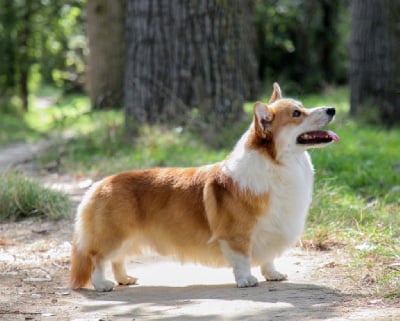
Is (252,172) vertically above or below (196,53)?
below

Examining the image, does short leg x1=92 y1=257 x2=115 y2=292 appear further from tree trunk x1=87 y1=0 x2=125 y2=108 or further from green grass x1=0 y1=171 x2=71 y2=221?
tree trunk x1=87 y1=0 x2=125 y2=108

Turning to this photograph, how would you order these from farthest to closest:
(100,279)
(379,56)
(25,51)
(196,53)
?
(25,51)
(379,56)
(196,53)
(100,279)

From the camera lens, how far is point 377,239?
20.1 feet

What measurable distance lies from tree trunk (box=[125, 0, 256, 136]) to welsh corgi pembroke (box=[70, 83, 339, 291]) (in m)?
4.44

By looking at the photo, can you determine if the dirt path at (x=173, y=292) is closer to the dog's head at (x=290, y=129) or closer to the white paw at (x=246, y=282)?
the white paw at (x=246, y=282)

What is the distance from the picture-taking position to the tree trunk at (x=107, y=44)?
1609cm

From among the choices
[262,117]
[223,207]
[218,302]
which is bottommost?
[218,302]

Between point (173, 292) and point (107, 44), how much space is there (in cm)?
1146

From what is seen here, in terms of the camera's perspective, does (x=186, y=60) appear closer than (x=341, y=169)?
No

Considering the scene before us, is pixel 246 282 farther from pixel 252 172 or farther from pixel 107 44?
pixel 107 44

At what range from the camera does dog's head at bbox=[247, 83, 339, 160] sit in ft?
17.4

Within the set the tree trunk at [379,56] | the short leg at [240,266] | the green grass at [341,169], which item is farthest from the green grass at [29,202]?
the tree trunk at [379,56]

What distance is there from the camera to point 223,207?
18.1ft

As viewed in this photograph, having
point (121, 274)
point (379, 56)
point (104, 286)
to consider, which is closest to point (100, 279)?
point (104, 286)
